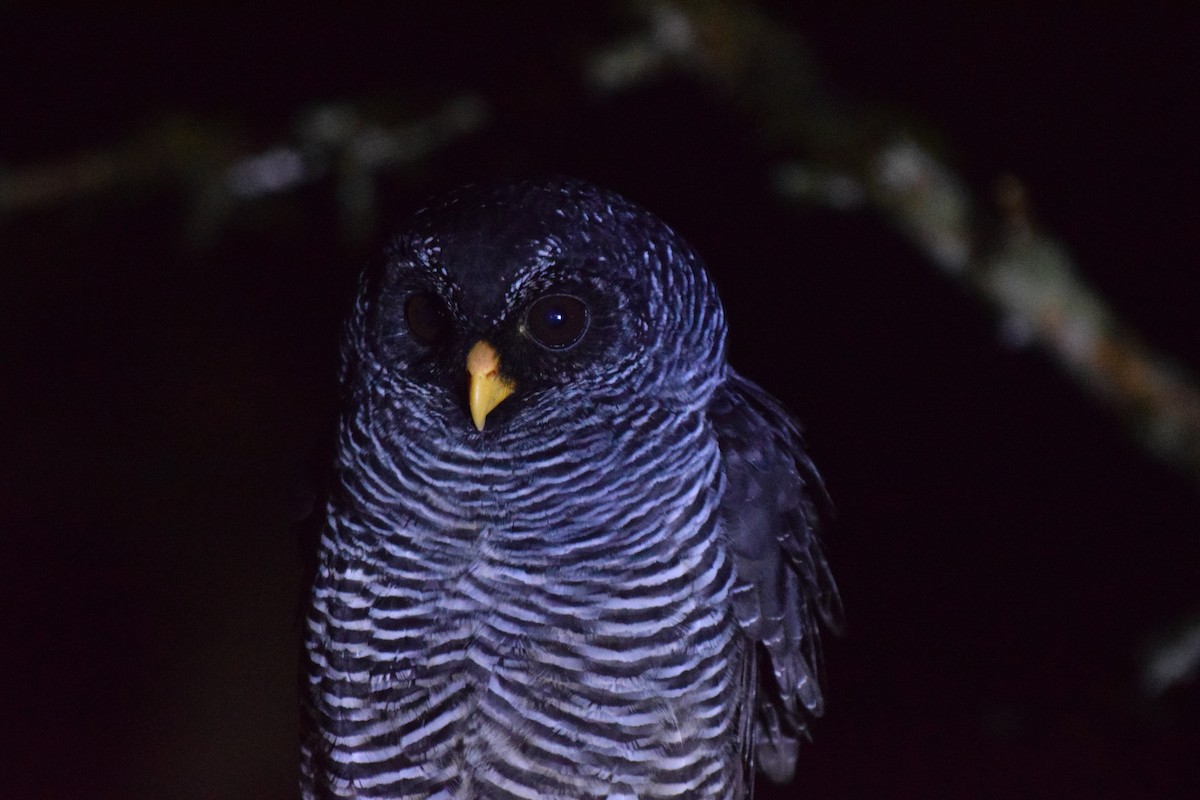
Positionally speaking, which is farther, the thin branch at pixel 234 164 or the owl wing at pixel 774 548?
the thin branch at pixel 234 164

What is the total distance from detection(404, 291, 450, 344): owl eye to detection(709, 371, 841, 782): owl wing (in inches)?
12.0

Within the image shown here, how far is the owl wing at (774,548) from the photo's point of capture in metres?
1.08

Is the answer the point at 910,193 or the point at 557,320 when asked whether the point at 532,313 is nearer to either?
the point at 557,320

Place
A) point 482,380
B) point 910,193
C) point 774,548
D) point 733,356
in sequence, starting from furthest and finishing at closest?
point 733,356
point 910,193
point 774,548
point 482,380

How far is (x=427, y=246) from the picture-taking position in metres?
0.93

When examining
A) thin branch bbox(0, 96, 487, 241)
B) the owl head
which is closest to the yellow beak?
the owl head

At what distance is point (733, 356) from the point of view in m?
1.79

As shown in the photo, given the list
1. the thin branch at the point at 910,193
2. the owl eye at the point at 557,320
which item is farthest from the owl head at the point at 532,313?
the thin branch at the point at 910,193

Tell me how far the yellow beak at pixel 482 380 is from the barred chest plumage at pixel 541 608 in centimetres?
8

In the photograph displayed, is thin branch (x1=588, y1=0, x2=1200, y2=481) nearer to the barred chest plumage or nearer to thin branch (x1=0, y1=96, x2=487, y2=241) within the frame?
thin branch (x1=0, y1=96, x2=487, y2=241)

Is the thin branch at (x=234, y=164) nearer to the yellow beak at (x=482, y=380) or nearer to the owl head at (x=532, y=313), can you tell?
the owl head at (x=532, y=313)

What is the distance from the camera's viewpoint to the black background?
167 cm

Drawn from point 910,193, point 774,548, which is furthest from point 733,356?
point 774,548

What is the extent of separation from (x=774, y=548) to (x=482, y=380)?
0.38m
